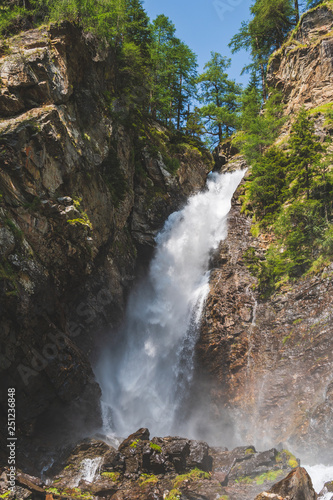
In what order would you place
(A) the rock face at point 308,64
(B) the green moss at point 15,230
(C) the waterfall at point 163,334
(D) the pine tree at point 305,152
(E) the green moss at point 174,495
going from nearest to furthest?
(E) the green moss at point 174,495 → (B) the green moss at point 15,230 → (C) the waterfall at point 163,334 → (D) the pine tree at point 305,152 → (A) the rock face at point 308,64

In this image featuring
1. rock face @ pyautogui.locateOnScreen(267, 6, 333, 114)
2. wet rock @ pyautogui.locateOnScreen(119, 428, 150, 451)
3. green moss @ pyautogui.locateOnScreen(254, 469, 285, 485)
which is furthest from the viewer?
rock face @ pyautogui.locateOnScreen(267, 6, 333, 114)

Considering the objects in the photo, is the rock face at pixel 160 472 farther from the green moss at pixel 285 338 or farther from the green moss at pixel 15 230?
the green moss at pixel 15 230

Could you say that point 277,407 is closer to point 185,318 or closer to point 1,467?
point 185,318

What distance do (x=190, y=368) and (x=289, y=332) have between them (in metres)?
5.27

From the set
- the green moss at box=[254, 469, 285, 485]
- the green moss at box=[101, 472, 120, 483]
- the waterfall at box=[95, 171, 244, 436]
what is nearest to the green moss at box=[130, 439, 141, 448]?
Result: the green moss at box=[101, 472, 120, 483]

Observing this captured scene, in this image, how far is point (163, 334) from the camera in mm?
18578

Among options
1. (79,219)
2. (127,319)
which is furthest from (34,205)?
(127,319)

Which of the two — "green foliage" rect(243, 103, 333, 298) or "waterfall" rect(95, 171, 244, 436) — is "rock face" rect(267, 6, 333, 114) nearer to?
"green foliage" rect(243, 103, 333, 298)

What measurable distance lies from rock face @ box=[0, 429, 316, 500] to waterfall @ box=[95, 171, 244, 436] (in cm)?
375

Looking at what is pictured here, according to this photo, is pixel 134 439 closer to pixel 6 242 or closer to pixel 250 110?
pixel 6 242

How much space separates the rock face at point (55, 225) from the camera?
10.5m

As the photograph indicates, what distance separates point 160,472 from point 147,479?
1.80 ft

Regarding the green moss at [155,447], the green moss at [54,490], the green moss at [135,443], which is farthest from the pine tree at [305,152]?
the green moss at [54,490]

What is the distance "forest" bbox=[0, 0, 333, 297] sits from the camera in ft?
50.0
